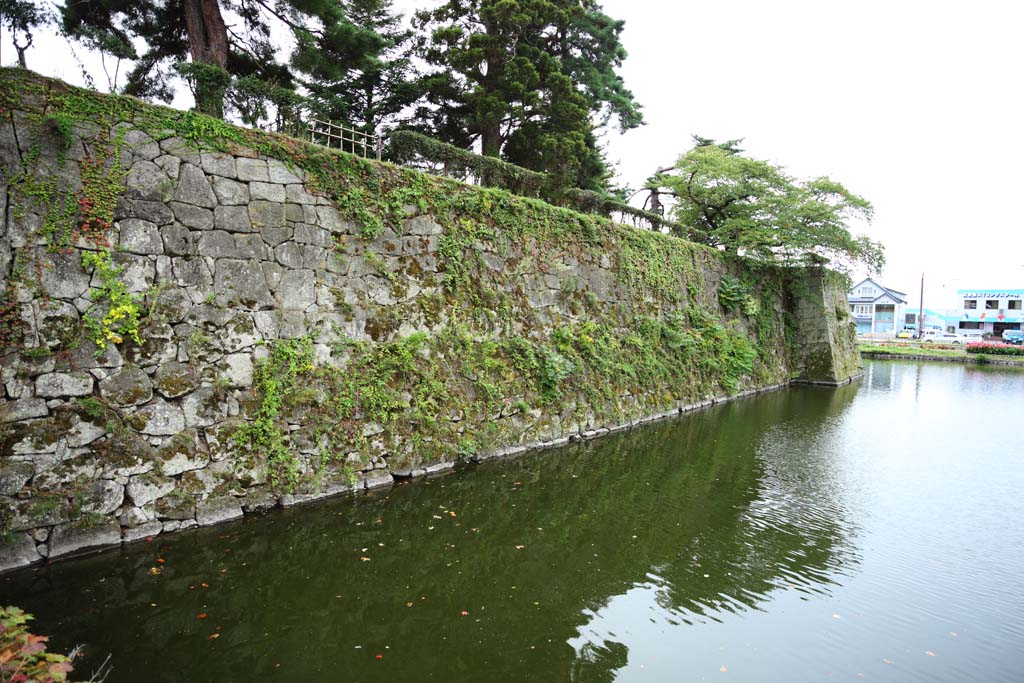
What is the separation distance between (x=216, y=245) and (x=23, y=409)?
2.29m

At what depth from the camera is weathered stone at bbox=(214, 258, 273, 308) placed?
588 cm

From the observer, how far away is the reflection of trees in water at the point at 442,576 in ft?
11.9

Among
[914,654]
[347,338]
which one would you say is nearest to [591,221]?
[347,338]

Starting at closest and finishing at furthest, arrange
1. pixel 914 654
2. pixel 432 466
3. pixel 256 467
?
pixel 914 654
pixel 256 467
pixel 432 466

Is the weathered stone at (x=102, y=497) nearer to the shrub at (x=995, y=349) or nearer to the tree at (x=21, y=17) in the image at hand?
the tree at (x=21, y=17)

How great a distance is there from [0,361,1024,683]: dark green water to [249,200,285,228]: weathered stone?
334 cm

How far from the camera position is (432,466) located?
746 cm

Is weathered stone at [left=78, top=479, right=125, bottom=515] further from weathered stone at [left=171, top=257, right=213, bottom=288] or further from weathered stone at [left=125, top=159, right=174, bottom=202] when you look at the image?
weathered stone at [left=125, top=159, right=174, bottom=202]

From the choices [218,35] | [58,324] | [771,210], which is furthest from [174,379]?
[771,210]

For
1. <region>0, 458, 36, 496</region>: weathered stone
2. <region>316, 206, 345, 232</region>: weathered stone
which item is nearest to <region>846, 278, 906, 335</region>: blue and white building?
<region>316, 206, 345, 232</region>: weathered stone

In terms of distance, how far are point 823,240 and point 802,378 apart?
5.20 metres

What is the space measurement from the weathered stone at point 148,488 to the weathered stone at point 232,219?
8.84 ft

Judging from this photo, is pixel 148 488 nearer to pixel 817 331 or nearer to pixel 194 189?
pixel 194 189

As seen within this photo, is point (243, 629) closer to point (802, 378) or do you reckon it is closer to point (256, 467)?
point (256, 467)
